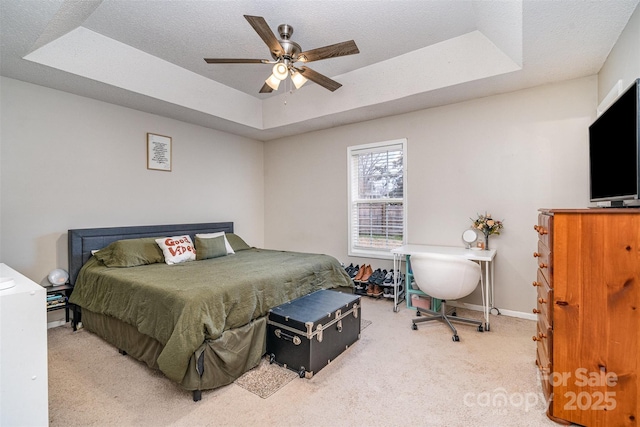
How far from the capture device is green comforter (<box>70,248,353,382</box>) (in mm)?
1898

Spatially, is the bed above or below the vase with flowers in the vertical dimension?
below

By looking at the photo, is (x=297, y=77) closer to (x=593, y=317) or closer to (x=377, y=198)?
(x=377, y=198)

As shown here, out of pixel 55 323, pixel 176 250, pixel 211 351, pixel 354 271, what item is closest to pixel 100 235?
pixel 176 250

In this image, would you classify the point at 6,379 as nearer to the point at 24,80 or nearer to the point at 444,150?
the point at 24,80

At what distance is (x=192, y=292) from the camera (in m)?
2.06

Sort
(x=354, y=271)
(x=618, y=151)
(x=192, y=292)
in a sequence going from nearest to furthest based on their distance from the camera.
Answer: (x=618, y=151)
(x=192, y=292)
(x=354, y=271)

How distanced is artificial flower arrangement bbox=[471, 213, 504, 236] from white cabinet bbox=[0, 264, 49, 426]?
367 centimetres

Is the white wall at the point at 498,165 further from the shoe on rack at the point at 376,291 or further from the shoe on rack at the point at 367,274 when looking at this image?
the shoe on rack at the point at 376,291

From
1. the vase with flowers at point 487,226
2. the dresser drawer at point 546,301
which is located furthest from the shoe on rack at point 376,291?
the dresser drawer at point 546,301

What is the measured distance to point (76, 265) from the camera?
310 cm

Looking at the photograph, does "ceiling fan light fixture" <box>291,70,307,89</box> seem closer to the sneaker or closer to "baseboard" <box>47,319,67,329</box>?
the sneaker

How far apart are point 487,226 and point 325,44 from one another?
8.57ft

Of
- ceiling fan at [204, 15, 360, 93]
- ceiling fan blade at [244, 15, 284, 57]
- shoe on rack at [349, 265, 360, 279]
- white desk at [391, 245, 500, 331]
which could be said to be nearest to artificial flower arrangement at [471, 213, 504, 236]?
white desk at [391, 245, 500, 331]

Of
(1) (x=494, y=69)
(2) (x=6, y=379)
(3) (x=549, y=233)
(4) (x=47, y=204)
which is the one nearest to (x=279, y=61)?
(1) (x=494, y=69)
